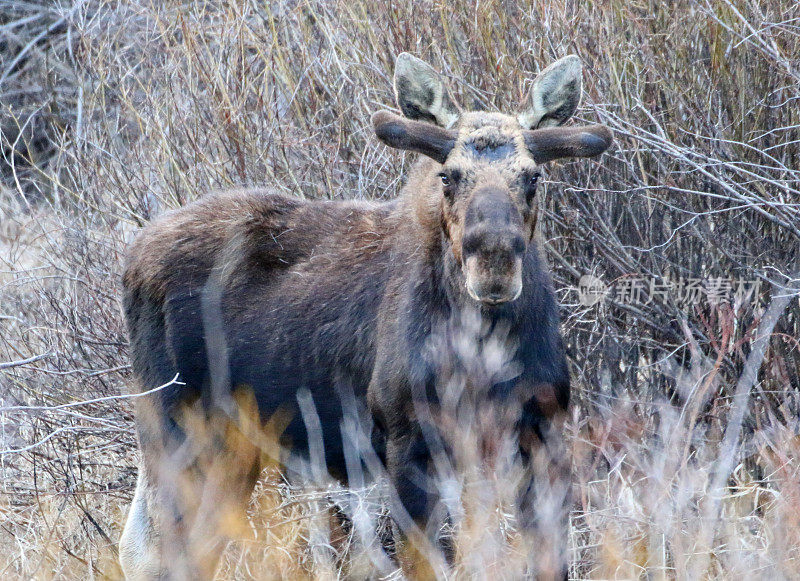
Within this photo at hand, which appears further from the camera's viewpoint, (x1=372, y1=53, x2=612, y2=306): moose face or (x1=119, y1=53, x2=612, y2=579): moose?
(x1=119, y1=53, x2=612, y2=579): moose

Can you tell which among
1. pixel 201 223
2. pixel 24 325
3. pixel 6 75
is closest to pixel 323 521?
pixel 201 223

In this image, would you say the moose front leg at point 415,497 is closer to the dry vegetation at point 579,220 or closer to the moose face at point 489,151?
the dry vegetation at point 579,220

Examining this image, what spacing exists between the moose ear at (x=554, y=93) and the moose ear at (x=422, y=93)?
13.0 inches

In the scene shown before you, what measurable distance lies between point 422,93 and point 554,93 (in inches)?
22.6

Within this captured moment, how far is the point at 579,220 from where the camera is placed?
17.9 feet

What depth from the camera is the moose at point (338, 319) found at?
13.8 feet

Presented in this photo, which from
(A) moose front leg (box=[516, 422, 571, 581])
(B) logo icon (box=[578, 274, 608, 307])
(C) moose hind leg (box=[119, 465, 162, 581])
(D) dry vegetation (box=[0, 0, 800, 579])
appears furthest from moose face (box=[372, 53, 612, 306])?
(C) moose hind leg (box=[119, 465, 162, 581])

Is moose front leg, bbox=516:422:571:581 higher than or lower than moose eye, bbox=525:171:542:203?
lower

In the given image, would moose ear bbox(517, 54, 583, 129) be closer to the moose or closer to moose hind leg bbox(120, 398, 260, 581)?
the moose

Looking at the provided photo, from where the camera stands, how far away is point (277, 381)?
190 inches

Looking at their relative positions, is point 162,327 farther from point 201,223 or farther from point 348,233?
point 348,233

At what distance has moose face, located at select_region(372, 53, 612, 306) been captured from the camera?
383 centimetres

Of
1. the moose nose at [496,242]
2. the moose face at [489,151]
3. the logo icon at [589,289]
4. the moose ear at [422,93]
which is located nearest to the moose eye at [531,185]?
the moose face at [489,151]

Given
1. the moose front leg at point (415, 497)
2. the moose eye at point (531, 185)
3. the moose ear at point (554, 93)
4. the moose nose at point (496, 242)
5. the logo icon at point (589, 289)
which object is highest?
the moose ear at point (554, 93)
